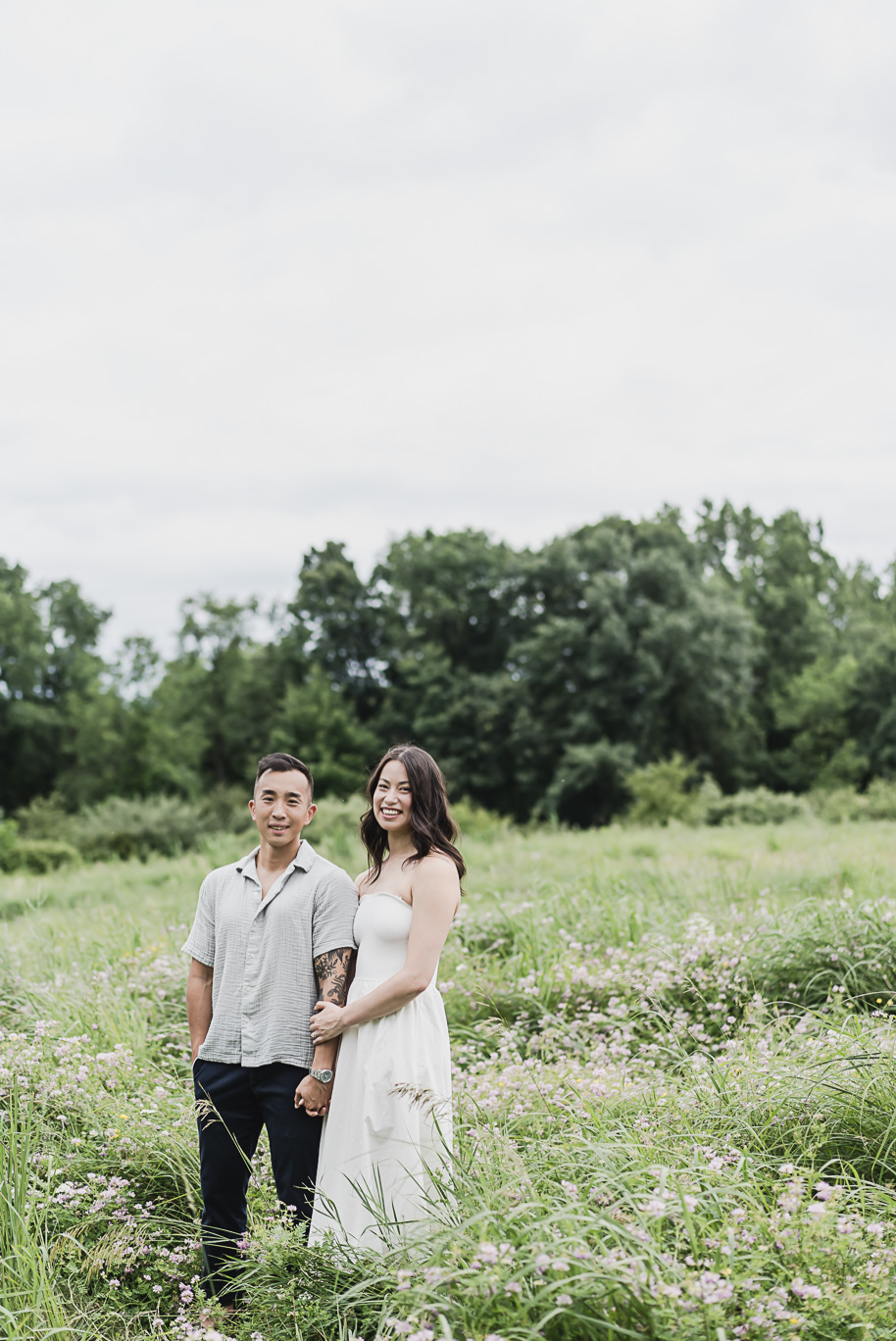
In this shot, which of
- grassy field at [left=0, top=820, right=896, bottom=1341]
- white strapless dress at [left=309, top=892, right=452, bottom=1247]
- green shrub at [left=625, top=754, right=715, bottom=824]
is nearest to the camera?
grassy field at [left=0, top=820, right=896, bottom=1341]

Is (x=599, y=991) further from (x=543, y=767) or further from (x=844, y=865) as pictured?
(x=543, y=767)

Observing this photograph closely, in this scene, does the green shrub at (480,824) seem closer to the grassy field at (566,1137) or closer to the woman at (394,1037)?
the grassy field at (566,1137)

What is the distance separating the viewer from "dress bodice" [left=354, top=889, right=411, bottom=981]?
11.7 feet

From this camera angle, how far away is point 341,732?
36.8m

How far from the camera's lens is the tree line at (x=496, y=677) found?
34.9 m

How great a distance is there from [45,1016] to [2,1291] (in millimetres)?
2822

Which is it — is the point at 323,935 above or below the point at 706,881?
above

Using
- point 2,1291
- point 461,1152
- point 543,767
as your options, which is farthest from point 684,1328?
point 543,767

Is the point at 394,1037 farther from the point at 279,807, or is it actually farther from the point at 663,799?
the point at 663,799

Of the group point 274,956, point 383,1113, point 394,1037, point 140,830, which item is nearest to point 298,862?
point 274,956

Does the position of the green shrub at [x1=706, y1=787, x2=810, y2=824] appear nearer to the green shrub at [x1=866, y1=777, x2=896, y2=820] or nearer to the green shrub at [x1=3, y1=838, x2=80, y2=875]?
the green shrub at [x1=866, y1=777, x2=896, y2=820]

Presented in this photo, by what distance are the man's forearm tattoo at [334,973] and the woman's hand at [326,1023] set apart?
0.06m

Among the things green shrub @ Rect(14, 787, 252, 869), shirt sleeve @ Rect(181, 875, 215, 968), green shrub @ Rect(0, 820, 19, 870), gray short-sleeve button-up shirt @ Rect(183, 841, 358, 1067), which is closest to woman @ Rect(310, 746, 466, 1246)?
gray short-sleeve button-up shirt @ Rect(183, 841, 358, 1067)

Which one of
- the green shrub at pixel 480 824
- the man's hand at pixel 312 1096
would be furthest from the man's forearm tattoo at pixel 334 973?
the green shrub at pixel 480 824
